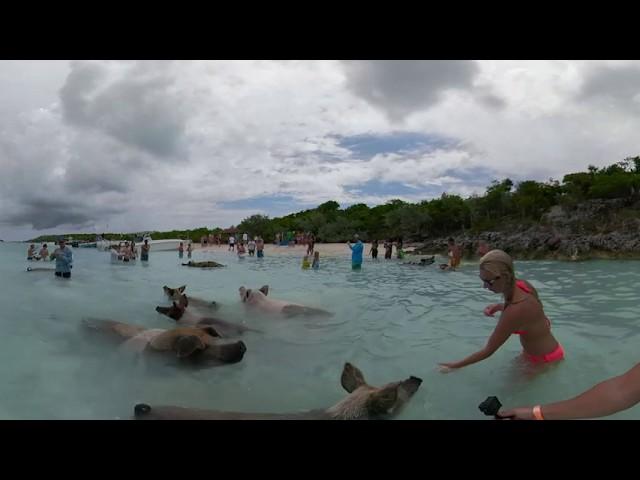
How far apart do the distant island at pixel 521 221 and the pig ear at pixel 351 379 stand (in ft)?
82.0

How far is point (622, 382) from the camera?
1.52 metres

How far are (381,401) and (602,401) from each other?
6.95 feet

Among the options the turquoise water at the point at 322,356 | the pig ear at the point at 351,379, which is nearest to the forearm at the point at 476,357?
the turquoise water at the point at 322,356

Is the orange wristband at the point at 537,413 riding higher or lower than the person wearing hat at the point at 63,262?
higher

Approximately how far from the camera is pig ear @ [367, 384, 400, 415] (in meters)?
3.42

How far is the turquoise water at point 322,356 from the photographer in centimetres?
416

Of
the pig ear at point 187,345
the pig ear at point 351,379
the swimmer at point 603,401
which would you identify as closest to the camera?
the swimmer at point 603,401

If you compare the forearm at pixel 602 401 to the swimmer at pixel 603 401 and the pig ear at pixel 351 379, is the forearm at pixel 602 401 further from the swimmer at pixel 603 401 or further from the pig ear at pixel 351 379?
the pig ear at pixel 351 379

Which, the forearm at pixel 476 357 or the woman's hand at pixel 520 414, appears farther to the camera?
the forearm at pixel 476 357

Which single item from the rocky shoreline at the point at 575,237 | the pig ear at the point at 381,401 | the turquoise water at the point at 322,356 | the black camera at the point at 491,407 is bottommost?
the turquoise water at the point at 322,356

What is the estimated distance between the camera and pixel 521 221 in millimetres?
36938

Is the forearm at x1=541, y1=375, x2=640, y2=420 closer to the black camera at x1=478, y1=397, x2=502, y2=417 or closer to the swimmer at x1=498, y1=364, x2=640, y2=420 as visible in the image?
the swimmer at x1=498, y1=364, x2=640, y2=420

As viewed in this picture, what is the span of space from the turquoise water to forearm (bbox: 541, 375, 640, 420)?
207 centimetres
